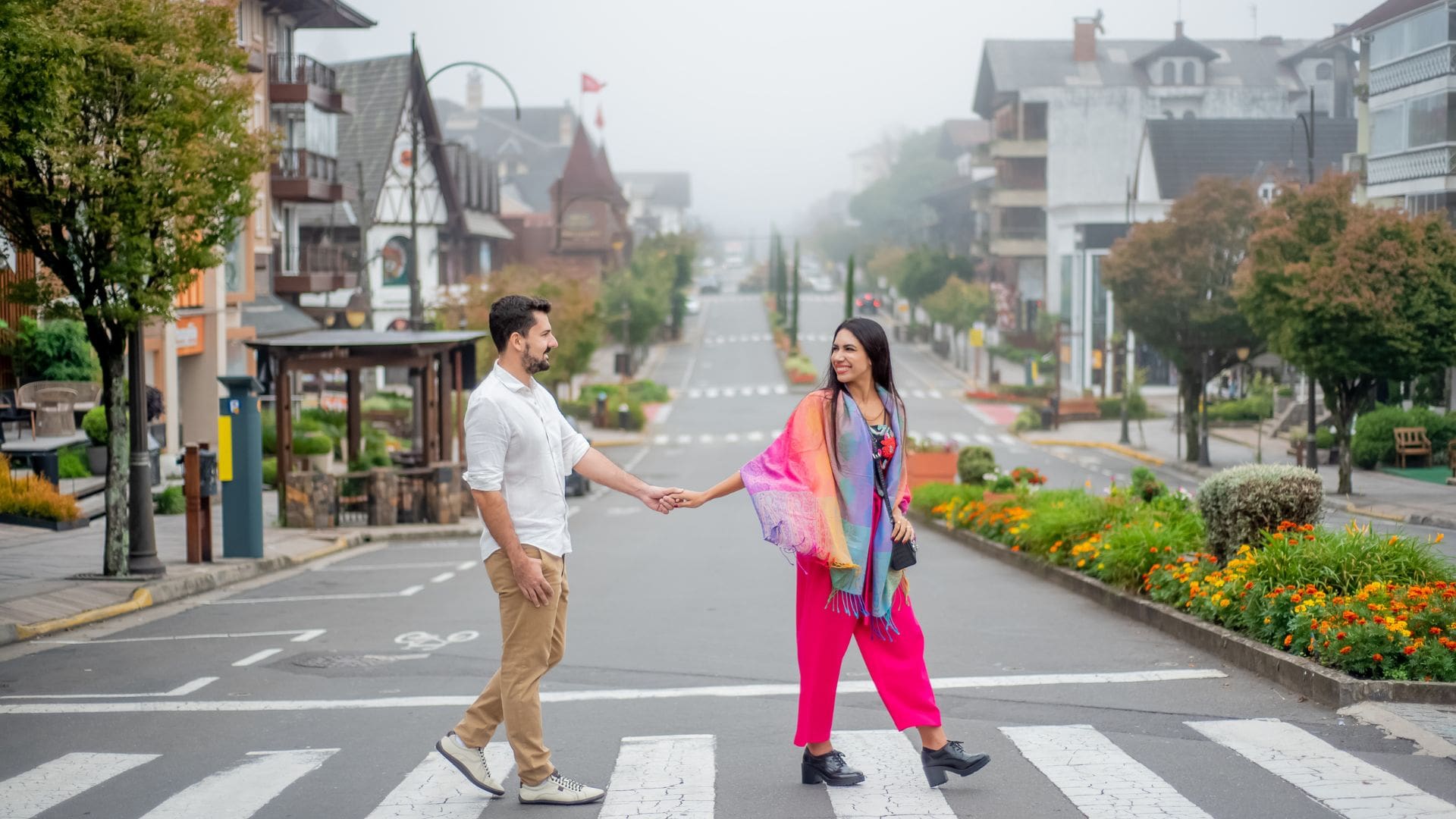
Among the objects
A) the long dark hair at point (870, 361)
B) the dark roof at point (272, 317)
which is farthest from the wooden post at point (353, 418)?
the long dark hair at point (870, 361)

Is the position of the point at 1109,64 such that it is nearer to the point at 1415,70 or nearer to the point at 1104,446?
the point at 1104,446

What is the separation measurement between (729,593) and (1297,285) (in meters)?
18.8

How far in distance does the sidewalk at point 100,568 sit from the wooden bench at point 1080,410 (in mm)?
39560

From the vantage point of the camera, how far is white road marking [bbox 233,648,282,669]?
10477 millimetres

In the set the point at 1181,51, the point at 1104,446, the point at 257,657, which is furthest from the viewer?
the point at 1181,51

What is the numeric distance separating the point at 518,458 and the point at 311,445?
25.3 metres

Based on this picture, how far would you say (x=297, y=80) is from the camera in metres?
41.9

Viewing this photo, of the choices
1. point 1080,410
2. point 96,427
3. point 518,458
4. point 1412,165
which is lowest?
point 1080,410

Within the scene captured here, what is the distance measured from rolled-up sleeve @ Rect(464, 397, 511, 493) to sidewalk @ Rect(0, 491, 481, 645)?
23.8 ft

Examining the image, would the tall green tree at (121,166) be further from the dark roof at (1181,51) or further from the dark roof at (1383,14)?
the dark roof at (1181,51)

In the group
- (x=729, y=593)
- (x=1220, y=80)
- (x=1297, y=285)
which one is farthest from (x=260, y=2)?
(x=1220, y=80)

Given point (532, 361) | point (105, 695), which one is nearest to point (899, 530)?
point (532, 361)

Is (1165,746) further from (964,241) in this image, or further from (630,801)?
(964,241)

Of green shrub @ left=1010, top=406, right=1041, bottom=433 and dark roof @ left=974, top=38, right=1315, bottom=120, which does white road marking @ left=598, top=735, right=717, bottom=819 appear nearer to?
green shrub @ left=1010, top=406, right=1041, bottom=433
